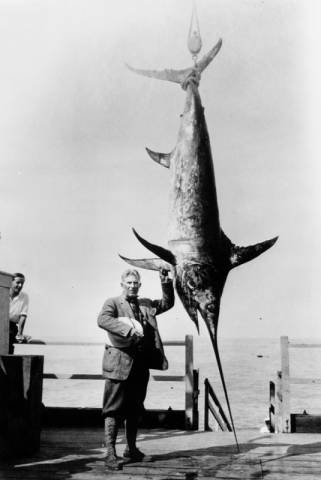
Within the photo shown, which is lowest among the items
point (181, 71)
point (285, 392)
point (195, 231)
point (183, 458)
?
point (183, 458)

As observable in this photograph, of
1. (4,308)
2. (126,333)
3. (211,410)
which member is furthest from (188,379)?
(211,410)

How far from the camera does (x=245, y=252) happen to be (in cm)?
367

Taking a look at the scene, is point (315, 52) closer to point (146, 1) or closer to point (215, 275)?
point (146, 1)

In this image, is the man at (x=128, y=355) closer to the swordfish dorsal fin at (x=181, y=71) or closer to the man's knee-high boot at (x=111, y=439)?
the man's knee-high boot at (x=111, y=439)

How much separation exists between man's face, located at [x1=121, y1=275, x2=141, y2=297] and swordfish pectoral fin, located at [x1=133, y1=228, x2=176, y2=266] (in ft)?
0.88

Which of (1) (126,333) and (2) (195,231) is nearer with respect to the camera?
(1) (126,333)

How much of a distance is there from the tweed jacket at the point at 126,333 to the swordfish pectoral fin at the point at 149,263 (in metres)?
0.12

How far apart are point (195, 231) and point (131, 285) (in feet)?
1.83

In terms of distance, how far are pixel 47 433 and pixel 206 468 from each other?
5.84 feet

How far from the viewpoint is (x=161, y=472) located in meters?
3.22

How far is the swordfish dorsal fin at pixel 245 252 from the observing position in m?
3.62

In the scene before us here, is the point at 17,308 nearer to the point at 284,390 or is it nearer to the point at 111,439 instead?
the point at 111,439

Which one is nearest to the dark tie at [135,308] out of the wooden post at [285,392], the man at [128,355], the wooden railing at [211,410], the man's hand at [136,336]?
the man at [128,355]

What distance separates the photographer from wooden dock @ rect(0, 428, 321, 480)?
10.4 ft
